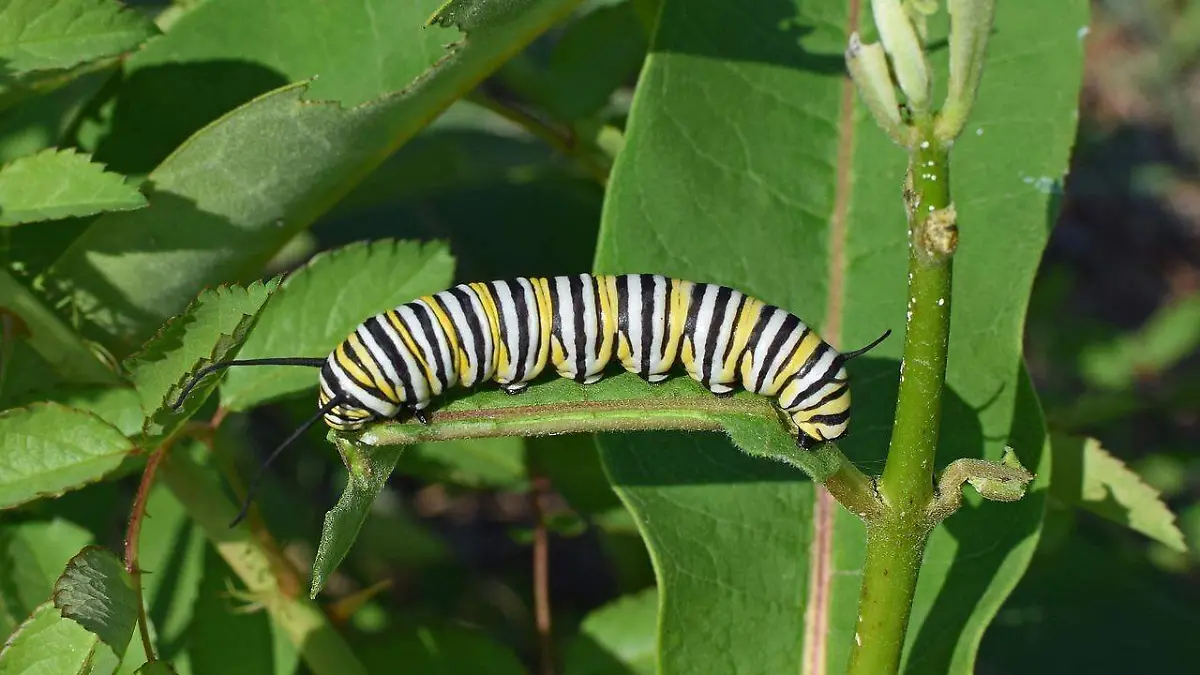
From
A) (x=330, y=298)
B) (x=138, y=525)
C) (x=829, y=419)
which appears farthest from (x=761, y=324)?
(x=138, y=525)

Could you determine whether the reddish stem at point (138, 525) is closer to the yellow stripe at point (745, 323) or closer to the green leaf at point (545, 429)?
the green leaf at point (545, 429)

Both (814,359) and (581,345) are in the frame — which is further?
(581,345)

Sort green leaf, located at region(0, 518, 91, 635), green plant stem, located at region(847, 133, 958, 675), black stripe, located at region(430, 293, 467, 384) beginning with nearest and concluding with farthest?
green plant stem, located at region(847, 133, 958, 675) → black stripe, located at region(430, 293, 467, 384) → green leaf, located at region(0, 518, 91, 635)

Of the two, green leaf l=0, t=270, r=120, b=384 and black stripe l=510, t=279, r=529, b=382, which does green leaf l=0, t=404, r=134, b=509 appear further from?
black stripe l=510, t=279, r=529, b=382

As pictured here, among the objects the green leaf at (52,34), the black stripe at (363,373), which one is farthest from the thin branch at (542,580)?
the green leaf at (52,34)

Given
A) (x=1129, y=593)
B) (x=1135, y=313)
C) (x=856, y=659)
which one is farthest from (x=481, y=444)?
(x=1135, y=313)

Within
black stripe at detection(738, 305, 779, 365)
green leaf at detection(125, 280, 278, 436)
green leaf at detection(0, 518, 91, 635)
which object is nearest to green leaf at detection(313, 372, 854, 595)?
green leaf at detection(125, 280, 278, 436)

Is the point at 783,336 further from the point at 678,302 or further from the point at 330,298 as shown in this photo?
the point at 330,298
